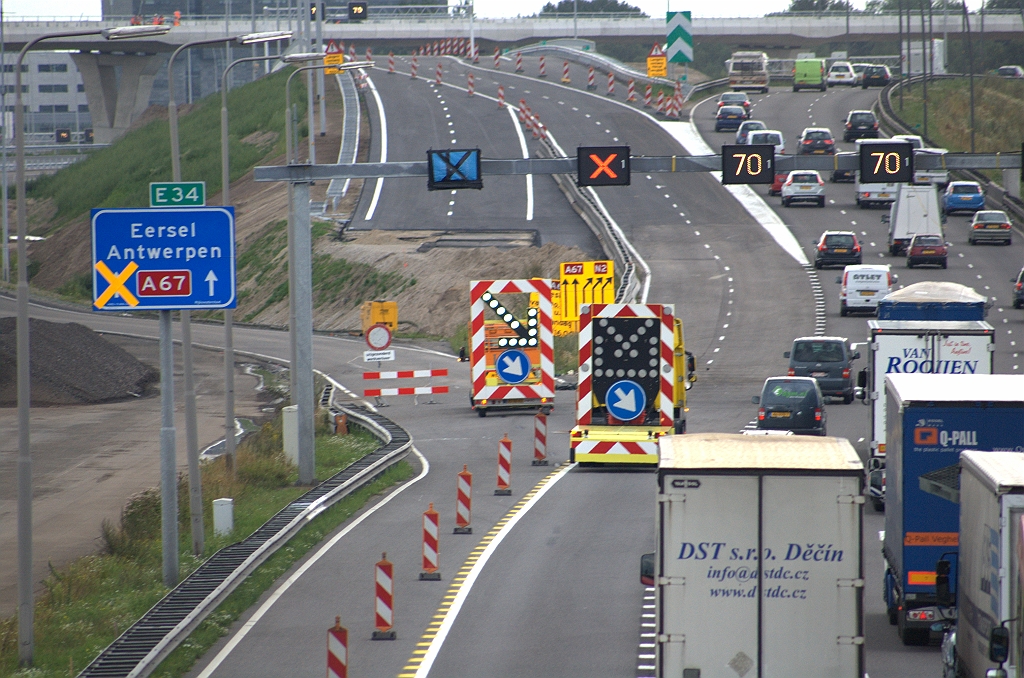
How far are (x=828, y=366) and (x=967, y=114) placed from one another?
6561 cm

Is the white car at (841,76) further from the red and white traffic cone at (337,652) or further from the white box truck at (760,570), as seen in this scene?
the white box truck at (760,570)

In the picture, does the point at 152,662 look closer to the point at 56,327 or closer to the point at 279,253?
the point at 56,327

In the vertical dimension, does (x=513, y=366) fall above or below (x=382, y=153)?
below

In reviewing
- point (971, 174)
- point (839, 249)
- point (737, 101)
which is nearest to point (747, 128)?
point (971, 174)

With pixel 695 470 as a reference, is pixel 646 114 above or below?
above

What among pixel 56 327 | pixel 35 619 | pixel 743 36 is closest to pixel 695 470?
pixel 35 619

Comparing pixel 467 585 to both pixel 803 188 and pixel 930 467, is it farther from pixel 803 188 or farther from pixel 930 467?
pixel 803 188

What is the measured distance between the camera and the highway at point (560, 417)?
15.2 metres

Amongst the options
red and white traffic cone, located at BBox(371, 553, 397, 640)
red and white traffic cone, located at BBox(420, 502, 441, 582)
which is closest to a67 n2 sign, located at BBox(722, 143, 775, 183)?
red and white traffic cone, located at BBox(420, 502, 441, 582)

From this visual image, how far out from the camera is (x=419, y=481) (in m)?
25.8

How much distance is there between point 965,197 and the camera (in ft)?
213

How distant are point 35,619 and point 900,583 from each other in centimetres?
976

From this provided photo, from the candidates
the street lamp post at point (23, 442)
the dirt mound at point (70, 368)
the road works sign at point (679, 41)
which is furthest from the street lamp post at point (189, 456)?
the road works sign at point (679, 41)

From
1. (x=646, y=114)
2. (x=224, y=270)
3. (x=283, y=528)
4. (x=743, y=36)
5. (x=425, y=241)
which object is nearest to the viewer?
(x=224, y=270)
